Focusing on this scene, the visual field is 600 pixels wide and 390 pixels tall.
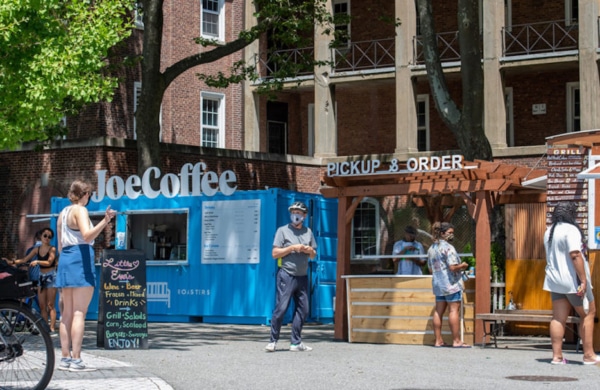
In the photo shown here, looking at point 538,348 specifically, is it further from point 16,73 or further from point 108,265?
point 16,73

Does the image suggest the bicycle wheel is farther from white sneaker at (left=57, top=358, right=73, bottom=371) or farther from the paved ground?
white sneaker at (left=57, top=358, right=73, bottom=371)

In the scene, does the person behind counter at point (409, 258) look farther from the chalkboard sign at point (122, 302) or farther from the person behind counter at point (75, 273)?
the person behind counter at point (75, 273)

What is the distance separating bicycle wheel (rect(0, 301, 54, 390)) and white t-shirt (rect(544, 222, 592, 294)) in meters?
6.24

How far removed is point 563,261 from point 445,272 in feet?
9.18

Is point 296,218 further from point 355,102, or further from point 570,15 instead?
point 355,102

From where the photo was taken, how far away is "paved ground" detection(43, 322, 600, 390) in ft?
36.0

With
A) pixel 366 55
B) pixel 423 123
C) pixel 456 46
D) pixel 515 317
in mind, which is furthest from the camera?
pixel 423 123

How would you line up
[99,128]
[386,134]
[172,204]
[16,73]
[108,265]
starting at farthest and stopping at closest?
[386,134], [99,128], [172,204], [16,73], [108,265]

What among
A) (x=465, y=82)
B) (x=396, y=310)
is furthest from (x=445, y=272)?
(x=465, y=82)

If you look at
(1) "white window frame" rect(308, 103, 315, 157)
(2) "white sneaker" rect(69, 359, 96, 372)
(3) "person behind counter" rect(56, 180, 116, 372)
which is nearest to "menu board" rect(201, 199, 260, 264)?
(3) "person behind counter" rect(56, 180, 116, 372)

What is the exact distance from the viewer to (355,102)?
40.4 m

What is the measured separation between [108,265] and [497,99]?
21411mm

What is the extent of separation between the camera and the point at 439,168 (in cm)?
1648

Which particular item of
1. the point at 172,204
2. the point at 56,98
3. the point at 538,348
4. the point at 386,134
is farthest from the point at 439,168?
the point at 386,134
